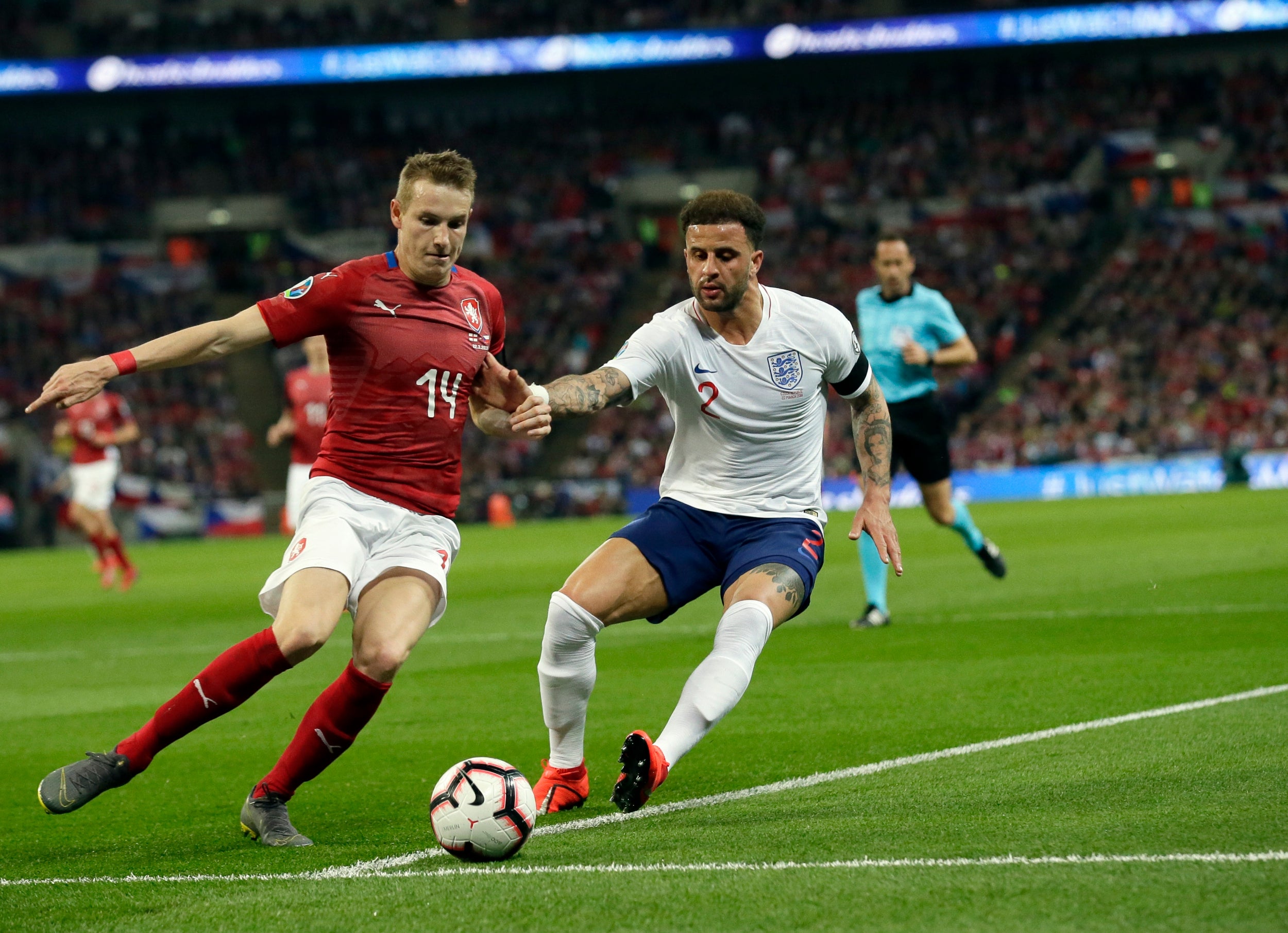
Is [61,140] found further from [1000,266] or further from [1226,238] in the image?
[1226,238]

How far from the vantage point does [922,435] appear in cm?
1084

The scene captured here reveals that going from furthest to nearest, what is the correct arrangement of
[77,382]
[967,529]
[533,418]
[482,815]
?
[967,529]
[533,418]
[77,382]
[482,815]

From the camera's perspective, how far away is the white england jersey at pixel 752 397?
5.89 metres

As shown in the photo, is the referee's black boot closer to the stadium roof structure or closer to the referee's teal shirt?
the referee's teal shirt

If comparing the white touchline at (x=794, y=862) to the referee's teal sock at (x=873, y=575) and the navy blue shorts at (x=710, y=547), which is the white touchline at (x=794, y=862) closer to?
the navy blue shorts at (x=710, y=547)

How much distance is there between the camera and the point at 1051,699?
7.46 m

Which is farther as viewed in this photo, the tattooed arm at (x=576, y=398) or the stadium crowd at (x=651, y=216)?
the stadium crowd at (x=651, y=216)

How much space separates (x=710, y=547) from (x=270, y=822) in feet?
6.05

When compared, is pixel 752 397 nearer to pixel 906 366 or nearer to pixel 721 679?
pixel 721 679

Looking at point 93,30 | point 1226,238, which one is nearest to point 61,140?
point 93,30

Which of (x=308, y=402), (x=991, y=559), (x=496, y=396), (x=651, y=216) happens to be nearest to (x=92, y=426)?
(x=308, y=402)

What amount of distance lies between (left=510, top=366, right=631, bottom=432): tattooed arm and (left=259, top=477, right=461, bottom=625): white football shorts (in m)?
0.56

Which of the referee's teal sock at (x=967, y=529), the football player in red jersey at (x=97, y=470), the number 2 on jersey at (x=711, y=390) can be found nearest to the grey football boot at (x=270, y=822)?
the number 2 on jersey at (x=711, y=390)

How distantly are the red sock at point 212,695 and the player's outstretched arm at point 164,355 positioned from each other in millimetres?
930
